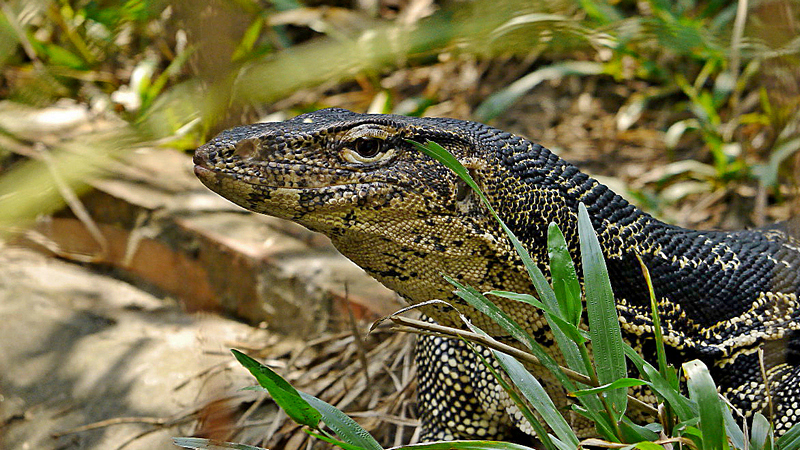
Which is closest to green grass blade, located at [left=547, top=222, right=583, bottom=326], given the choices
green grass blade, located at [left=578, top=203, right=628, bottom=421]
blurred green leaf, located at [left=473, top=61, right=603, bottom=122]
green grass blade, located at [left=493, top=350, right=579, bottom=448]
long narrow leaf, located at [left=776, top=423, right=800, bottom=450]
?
green grass blade, located at [left=578, top=203, right=628, bottom=421]

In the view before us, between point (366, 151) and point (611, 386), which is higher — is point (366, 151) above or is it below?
above

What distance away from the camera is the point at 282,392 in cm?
204

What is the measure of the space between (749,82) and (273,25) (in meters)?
3.79

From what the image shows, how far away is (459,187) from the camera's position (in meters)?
2.66

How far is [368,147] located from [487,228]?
0.47m

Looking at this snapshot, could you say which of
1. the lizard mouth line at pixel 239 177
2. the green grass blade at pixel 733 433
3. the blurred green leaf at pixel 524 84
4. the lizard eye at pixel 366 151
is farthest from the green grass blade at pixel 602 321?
the blurred green leaf at pixel 524 84

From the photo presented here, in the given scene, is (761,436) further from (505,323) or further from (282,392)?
(282,392)

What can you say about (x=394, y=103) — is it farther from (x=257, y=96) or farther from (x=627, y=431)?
(x=257, y=96)

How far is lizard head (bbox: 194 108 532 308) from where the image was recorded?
2418 mm

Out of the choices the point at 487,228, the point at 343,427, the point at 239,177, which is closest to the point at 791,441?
the point at 487,228

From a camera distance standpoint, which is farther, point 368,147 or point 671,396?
point 368,147

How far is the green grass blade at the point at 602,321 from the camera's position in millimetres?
2096

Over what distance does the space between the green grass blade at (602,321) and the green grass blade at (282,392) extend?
77cm

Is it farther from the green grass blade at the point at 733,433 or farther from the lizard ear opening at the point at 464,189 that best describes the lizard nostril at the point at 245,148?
the green grass blade at the point at 733,433
